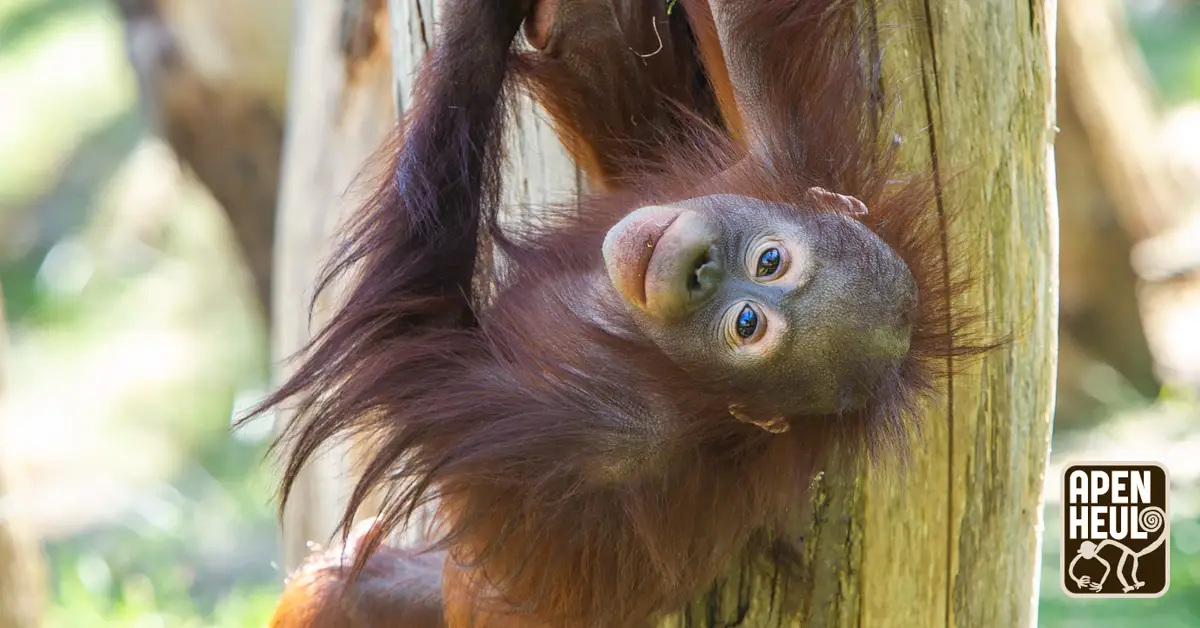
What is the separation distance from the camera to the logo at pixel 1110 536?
231 centimetres

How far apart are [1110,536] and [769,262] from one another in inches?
42.6

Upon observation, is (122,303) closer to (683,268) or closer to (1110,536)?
(1110,536)

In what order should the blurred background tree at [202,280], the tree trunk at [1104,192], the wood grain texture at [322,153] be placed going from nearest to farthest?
the wood grain texture at [322,153], the blurred background tree at [202,280], the tree trunk at [1104,192]

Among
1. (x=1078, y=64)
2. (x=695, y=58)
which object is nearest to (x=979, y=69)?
(x=695, y=58)

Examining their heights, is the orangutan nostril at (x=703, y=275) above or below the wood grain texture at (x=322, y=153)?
below

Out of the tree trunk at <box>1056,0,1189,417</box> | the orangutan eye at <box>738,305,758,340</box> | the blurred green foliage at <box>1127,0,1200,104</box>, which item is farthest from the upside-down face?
the blurred green foliage at <box>1127,0,1200,104</box>

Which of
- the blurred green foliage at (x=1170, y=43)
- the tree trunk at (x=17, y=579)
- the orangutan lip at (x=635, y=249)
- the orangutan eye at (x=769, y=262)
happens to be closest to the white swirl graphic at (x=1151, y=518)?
the orangutan eye at (x=769, y=262)

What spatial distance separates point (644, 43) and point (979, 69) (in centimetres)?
57

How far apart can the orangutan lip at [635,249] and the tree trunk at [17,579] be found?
2509 mm

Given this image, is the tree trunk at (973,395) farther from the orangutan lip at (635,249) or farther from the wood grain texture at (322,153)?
the wood grain texture at (322,153)

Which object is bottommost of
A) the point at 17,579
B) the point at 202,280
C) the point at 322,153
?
the point at 17,579

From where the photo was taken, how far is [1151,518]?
7.79 feet

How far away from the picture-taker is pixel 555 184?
229 cm

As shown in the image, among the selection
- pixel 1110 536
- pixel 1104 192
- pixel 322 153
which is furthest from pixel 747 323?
pixel 1104 192
